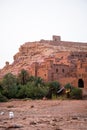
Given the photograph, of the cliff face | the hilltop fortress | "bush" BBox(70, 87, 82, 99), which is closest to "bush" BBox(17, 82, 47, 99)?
"bush" BBox(70, 87, 82, 99)

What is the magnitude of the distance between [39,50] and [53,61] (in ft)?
52.5

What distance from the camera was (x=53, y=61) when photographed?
77.6 metres

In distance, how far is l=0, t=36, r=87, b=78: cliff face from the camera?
85950 mm

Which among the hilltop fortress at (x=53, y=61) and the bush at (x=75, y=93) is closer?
the bush at (x=75, y=93)

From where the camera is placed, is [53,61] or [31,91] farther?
[53,61]

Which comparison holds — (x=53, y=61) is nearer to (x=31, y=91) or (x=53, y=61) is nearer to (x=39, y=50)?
(x=39, y=50)

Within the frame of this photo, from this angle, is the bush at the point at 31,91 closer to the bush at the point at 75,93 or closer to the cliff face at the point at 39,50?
the bush at the point at 75,93

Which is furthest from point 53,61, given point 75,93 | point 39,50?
point 75,93

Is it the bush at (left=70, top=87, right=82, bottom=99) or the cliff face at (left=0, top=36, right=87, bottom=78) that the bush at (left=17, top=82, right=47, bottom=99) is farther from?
the cliff face at (left=0, top=36, right=87, bottom=78)

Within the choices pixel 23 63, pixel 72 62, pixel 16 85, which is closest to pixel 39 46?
pixel 23 63

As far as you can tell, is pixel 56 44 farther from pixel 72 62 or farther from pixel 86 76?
pixel 86 76

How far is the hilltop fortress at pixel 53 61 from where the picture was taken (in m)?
67.5

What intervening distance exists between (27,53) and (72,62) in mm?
22036

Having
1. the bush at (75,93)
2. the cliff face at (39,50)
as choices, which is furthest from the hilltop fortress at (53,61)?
the bush at (75,93)
